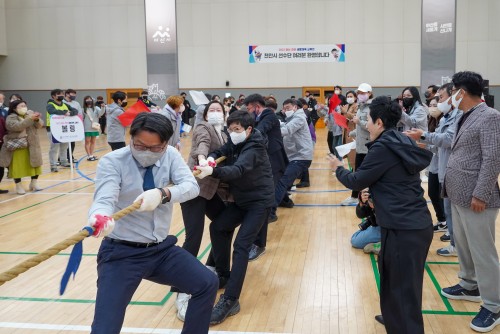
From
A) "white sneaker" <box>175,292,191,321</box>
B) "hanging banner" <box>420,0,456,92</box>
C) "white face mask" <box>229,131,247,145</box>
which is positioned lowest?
"white sneaker" <box>175,292,191,321</box>

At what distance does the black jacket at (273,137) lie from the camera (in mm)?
6789

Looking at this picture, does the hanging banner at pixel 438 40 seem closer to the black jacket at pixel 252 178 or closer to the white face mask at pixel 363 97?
the white face mask at pixel 363 97

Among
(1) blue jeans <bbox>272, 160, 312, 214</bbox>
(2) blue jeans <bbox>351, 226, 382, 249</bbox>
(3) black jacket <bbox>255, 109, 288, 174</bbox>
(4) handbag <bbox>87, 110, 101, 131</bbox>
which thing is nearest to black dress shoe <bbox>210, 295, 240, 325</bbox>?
(2) blue jeans <bbox>351, 226, 382, 249</bbox>

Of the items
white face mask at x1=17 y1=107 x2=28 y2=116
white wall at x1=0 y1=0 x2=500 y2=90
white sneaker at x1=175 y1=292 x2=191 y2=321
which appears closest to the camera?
white sneaker at x1=175 y1=292 x2=191 y2=321

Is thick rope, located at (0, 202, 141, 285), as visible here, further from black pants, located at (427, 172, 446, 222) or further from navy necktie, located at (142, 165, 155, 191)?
black pants, located at (427, 172, 446, 222)

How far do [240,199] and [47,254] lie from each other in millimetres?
2253

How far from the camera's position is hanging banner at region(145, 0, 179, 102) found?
2092 cm

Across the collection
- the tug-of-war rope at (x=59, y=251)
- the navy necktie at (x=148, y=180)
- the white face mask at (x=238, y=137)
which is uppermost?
the white face mask at (x=238, y=137)

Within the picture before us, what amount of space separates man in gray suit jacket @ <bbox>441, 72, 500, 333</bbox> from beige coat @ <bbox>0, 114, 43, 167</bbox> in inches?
302

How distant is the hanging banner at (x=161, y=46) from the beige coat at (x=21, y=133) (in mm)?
12014

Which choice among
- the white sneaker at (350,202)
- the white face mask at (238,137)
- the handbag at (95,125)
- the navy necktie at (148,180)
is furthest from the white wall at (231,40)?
the navy necktie at (148,180)

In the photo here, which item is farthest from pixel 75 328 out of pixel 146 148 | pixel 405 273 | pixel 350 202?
pixel 350 202

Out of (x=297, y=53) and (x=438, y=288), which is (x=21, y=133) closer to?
(x=438, y=288)

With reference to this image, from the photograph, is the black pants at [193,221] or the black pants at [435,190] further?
the black pants at [435,190]
